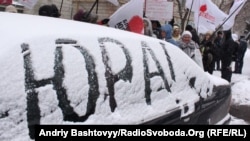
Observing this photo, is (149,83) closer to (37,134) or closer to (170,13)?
(37,134)

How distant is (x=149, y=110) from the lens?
2963 mm

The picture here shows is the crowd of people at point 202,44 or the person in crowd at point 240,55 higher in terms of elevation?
the crowd of people at point 202,44

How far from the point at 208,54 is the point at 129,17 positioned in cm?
380

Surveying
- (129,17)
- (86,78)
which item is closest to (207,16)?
(129,17)

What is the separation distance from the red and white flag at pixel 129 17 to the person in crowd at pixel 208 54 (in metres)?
3.61

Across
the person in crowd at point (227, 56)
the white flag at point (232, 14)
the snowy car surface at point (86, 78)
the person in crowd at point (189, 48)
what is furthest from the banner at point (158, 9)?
the snowy car surface at point (86, 78)

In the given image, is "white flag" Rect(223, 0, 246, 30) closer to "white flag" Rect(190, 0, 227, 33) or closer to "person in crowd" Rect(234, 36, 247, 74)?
"white flag" Rect(190, 0, 227, 33)

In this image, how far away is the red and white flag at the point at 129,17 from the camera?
670 cm

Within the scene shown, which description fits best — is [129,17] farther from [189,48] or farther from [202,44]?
[202,44]

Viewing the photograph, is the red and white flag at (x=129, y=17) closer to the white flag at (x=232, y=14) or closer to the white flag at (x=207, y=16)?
the white flag at (x=207, y=16)

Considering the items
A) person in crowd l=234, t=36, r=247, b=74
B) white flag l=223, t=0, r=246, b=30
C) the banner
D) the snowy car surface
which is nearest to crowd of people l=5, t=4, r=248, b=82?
the banner

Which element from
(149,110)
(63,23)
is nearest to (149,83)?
(149,110)

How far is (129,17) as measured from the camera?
6.76 m

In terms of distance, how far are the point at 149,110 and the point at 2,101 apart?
44.1 inches
